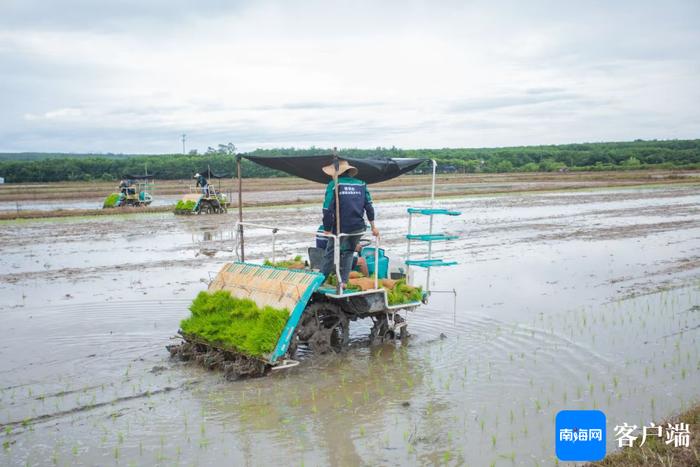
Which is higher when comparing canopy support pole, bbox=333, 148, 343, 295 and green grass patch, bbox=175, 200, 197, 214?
canopy support pole, bbox=333, 148, 343, 295

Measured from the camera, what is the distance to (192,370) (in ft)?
29.1

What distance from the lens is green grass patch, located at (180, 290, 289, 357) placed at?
8.38 meters

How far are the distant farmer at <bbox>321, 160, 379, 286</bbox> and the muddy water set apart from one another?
4.35 feet

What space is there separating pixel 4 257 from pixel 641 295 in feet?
53.5

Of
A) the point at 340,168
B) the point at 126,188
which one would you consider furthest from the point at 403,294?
the point at 126,188

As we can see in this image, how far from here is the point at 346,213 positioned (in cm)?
903

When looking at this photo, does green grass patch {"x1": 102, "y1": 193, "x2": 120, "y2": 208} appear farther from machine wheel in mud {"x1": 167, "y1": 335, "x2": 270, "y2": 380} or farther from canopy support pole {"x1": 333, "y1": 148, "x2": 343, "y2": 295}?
canopy support pole {"x1": 333, "y1": 148, "x2": 343, "y2": 295}

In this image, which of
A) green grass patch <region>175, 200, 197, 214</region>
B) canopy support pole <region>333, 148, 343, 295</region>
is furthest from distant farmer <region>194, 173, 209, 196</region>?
canopy support pole <region>333, 148, 343, 295</region>

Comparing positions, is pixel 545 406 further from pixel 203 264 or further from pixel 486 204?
pixel 486 204

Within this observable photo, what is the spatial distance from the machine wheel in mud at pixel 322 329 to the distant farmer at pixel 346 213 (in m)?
0.49

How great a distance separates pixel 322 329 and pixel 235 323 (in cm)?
122

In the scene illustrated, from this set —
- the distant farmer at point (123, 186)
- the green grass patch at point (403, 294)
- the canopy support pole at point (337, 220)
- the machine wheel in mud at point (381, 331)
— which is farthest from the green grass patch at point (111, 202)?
the canopy support pole at point (337, 220)

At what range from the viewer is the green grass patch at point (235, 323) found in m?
8.38

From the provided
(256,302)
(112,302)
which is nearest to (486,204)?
(112,302)
